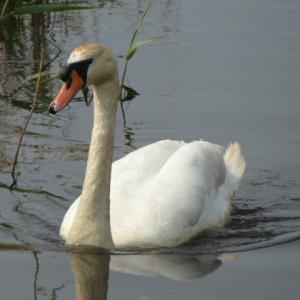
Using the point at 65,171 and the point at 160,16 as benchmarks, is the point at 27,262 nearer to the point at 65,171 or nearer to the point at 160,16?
the point at 65,171

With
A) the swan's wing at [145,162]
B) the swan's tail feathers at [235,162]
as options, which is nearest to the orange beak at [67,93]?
the swan's wing at [145,162]

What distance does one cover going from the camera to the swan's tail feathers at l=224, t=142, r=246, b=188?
33.7 feet

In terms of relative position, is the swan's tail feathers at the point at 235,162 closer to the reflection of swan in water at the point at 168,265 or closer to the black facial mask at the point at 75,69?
the reflection of swan in water at the point at 168,265

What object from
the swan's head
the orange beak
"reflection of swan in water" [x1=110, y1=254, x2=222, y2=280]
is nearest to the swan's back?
"reflection of swan in water" [x1=110, y1=254, x2=222, y2=280]

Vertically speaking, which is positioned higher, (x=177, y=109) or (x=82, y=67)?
(x=82, y=67)

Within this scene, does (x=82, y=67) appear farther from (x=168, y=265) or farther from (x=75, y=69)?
(x=168, y=265)

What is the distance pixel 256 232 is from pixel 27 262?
77.4 inches

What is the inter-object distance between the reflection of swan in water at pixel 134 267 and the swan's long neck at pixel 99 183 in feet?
0.50

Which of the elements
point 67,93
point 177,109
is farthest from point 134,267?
point 177,109

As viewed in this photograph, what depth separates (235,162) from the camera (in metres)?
10.3

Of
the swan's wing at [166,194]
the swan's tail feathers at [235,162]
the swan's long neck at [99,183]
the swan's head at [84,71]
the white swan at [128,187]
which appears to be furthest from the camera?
the swan's tail feathers at [235,162]

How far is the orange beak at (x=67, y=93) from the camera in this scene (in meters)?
7.86

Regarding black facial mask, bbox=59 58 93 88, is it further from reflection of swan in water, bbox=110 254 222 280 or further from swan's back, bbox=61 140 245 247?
reflection of swan in water, bbox=110 254 222 280

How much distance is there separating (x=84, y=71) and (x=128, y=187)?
1289 millimetres
